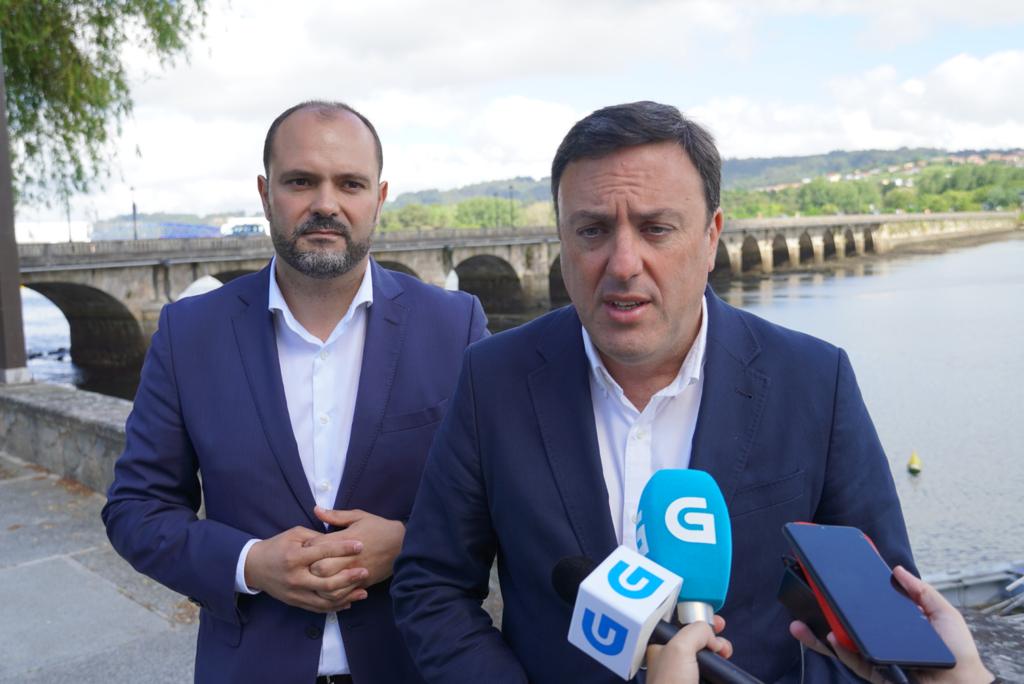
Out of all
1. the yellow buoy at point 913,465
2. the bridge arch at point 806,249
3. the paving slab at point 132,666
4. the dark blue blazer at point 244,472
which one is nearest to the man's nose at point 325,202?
the dark blue blazer at point 244,472

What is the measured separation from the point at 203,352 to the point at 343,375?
295 millimetres

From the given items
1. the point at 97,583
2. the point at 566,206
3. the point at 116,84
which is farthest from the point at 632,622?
the point at 116,84

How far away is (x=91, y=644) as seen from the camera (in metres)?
3.42

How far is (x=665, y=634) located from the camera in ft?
3.63

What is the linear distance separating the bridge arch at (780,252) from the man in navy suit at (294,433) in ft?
219

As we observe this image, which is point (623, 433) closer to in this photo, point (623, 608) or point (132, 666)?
point (623, 608)

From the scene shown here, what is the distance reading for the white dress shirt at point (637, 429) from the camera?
1.53 metres

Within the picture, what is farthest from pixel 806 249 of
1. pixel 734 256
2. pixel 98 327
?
pixel 98 327

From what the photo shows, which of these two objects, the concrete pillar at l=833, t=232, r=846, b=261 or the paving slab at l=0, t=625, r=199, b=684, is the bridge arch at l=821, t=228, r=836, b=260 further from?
the paving slab at l=0, t=625, r=199, b=684

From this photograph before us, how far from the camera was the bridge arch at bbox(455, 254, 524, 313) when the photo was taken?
42.6 m

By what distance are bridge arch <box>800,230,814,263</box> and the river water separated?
17.2 m

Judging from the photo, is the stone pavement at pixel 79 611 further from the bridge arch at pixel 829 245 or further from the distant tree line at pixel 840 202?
the distant tree line at pixel 840 202

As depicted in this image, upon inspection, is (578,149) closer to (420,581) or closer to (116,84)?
(420,581)

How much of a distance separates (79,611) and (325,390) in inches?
89.7
